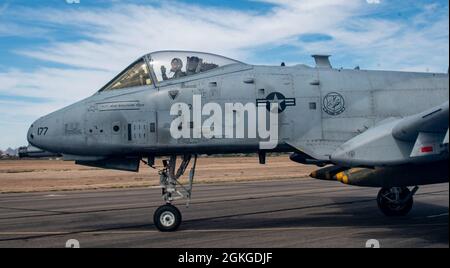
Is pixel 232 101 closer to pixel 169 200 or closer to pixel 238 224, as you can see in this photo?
pixel 169 200

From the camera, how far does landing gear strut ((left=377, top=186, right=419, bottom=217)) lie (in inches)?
581

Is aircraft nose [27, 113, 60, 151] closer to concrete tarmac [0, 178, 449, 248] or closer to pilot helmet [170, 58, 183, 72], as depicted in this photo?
concrete tarmac [0, 178, 449, 248]

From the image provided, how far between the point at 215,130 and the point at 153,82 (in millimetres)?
1967

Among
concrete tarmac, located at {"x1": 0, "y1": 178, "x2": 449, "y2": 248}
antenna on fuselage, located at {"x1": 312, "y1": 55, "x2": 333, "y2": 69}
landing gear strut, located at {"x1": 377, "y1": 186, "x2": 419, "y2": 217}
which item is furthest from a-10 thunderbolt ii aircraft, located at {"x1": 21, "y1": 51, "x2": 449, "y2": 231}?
landing gear strut, located at {"x1": 377, "y1": 186, "x2": 419, "y2": 217}

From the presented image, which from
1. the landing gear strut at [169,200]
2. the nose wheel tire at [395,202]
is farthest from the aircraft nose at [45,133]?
the nose wheel tire at [395,202]

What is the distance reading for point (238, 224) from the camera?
1342 centimetres

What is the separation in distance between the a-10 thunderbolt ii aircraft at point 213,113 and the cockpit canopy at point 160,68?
1.0 inches

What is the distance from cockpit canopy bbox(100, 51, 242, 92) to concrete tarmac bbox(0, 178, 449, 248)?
3700 mm

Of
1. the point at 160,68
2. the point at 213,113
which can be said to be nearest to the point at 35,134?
the point at 160,68

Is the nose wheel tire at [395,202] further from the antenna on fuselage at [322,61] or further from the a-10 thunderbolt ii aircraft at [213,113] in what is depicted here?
the antenna on fuselage at [322,61]

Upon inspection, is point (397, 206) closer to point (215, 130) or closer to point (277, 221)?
point (277, 221)

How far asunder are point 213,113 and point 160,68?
1.77 meters

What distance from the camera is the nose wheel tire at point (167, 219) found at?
1193cm
